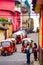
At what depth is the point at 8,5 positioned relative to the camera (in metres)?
69.5

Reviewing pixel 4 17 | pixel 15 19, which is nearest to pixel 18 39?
pixel 4 17

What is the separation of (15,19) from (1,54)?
39509mm

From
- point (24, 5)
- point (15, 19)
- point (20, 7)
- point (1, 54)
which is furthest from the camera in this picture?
point (24, 5)

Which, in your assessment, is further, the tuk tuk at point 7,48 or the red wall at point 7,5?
the red wall at point 7,5

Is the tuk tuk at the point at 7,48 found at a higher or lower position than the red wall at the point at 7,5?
lower

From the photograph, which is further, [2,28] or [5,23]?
[5,23]

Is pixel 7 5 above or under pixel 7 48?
above

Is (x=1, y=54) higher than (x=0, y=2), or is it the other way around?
(x=0, y=2)

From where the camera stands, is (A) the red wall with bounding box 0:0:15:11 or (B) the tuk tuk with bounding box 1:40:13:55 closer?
(B) the tuk tuk with bounding box 1:40:13:55

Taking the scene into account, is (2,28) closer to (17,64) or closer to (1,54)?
(1,54)

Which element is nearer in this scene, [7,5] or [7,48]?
[7,48]

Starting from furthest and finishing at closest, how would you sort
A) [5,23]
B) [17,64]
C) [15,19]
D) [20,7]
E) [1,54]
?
[20,7] < [15,19] < [5,23] < [1,54] < [17,64]

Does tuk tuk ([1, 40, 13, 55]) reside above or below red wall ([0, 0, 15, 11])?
below

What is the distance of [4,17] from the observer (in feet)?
214
